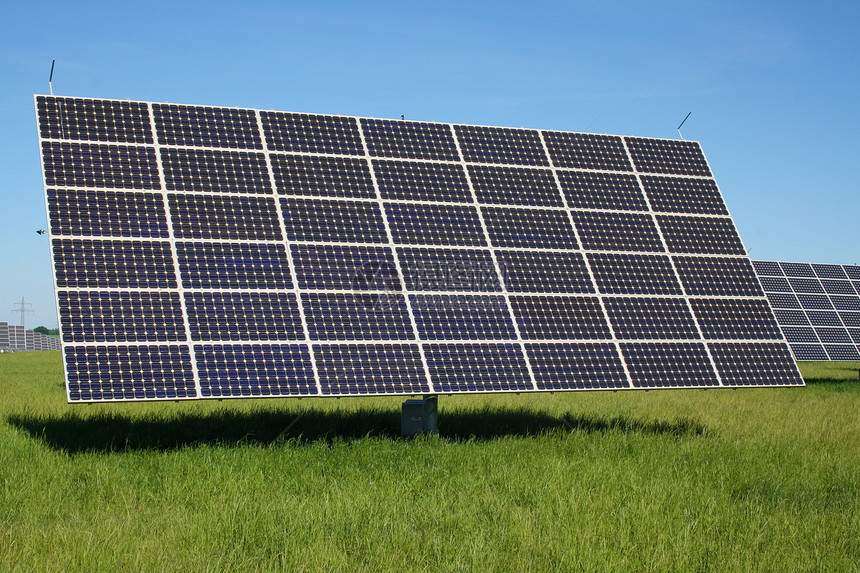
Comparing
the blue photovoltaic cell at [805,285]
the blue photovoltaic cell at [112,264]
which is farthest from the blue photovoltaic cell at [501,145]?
the blue photovoltaic cell at [805,285]

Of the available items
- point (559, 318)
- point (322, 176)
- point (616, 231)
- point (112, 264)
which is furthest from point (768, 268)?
point (112, 264)

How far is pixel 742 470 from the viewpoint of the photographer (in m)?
13.0

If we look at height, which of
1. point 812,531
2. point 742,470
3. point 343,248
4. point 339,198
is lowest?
point 812,531

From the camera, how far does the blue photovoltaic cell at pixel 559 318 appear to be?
1534cm

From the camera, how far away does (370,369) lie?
13.8m

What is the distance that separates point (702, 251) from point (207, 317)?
11158mm

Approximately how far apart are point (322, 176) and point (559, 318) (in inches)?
226

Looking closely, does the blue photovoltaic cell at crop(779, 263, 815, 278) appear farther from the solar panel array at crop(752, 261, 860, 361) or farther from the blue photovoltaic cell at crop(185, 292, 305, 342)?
the blue photovoltaic cell at crop(185, 292, 305, 342)

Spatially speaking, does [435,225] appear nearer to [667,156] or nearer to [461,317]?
[461,317]

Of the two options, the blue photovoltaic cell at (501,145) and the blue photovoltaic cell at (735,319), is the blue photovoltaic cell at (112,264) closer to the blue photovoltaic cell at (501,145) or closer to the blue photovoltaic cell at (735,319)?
the blue photovoltaic cell at (501,145)

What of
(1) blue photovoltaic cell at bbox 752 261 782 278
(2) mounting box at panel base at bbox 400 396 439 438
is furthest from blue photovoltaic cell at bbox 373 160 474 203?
(1) blue photovoltaic cell at bbox 752 261 782 278

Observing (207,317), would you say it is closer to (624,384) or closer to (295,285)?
(295,285)

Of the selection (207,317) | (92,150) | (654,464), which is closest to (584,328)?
(654,464)

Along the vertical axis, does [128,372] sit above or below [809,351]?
above
